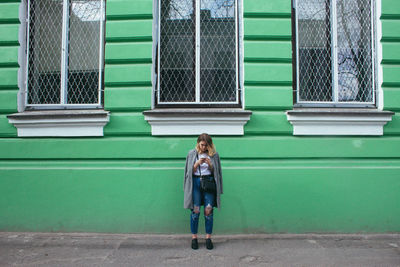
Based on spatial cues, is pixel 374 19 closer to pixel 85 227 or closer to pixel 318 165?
pixel 318 165

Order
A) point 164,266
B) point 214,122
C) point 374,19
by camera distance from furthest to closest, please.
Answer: point 374,19
point 214,122
point 164,266

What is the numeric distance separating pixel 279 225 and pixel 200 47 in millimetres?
2886

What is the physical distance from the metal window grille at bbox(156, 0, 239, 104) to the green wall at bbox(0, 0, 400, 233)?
33 cm

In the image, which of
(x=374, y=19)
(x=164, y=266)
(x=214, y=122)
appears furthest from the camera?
(x=374, y=19)

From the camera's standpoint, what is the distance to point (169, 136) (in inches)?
184

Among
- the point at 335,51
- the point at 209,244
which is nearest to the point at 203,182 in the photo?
the point at 209,244

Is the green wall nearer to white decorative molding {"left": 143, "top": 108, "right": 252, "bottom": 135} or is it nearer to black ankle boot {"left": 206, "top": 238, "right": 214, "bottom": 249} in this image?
white decorative molding {"left": 143, "top": 108, "right": 252, "bottom": 135}

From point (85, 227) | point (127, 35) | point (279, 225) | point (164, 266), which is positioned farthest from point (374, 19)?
point (85, 227)

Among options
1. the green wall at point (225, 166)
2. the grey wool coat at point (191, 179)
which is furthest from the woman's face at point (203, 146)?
the green wall at point (225, 166)

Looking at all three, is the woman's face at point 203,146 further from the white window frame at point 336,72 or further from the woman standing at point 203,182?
the white window frame at point 336,72

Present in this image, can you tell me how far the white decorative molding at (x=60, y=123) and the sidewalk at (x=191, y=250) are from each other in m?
1.45

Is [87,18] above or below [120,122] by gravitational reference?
above

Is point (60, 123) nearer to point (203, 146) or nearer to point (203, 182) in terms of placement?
point (203, 146)

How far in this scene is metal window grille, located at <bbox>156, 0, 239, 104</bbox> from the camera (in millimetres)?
4992
